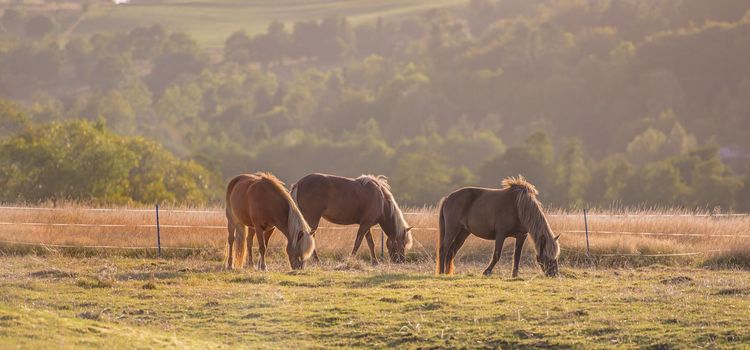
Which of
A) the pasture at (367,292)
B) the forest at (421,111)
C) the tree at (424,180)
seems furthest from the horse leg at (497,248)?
the tree at (424,180)

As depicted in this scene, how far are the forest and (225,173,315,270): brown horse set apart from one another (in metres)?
25.4

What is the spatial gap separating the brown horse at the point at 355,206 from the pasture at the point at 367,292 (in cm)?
67

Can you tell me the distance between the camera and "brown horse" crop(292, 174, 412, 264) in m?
20.4

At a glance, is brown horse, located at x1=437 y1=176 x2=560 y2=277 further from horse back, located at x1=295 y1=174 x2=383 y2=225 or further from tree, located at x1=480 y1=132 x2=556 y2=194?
tree, located at x1=480 y1=132 x2=556 y2=194

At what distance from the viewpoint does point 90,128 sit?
5078 cm

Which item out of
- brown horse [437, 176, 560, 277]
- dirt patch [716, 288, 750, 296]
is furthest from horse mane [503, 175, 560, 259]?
dirt patch [716, 288, 750, 296]

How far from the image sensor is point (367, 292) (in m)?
15.4

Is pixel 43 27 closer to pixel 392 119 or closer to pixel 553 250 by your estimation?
pixel 392 119

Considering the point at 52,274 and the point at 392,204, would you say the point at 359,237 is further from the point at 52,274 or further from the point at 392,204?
the point at 52,274

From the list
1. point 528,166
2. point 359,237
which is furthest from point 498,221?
point 528,166

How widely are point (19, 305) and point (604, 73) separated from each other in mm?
102926

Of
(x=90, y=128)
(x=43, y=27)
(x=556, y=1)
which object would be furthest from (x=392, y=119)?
(x=43, y=27)

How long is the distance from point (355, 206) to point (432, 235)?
9.61 ft

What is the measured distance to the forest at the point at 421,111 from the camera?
186 ft
